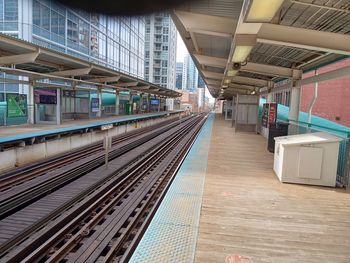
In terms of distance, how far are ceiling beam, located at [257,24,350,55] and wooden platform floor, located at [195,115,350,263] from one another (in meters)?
2.97

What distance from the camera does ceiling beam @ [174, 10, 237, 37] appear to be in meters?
7.12

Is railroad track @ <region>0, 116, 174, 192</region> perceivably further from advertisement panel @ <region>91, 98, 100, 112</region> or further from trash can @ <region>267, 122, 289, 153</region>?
advertisement panel @ <region>91, 98, 100, 112</region>

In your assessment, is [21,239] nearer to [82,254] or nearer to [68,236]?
[68,236]

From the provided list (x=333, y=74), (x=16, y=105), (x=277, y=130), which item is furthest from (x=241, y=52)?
(x=16, y=105)

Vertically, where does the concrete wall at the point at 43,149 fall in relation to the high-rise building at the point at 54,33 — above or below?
below

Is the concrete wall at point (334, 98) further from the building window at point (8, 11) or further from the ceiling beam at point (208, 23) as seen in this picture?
the building window at point (8, 11)

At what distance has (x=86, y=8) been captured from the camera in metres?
1.75

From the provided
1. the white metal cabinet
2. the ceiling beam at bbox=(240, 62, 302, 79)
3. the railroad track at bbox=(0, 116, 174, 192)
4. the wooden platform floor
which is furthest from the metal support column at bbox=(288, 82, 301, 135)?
the railroad track at bbox=(0, 116, 174, 192)

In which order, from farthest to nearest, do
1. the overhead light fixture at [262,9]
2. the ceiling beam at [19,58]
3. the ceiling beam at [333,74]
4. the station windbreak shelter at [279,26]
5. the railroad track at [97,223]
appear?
1. the ceiling beam at [19,58]
2. the ceiling beam at [333,74]
3. the station windbreak shelter at [279,26]
4. the railroad track at [97,223]
5. the overhead light fixture at [262,9]

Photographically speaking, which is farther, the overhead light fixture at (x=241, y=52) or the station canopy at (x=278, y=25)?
the overhead light fixture at (x=241, y=52)

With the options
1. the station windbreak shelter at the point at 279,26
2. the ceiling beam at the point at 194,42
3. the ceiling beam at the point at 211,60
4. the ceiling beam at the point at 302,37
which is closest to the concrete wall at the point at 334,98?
the ceiling beam at the point at 211,60

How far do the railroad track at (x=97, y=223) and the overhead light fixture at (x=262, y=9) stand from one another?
11.9ft

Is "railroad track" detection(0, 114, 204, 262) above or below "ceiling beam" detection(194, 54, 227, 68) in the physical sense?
below

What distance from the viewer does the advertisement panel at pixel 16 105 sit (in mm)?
12820
